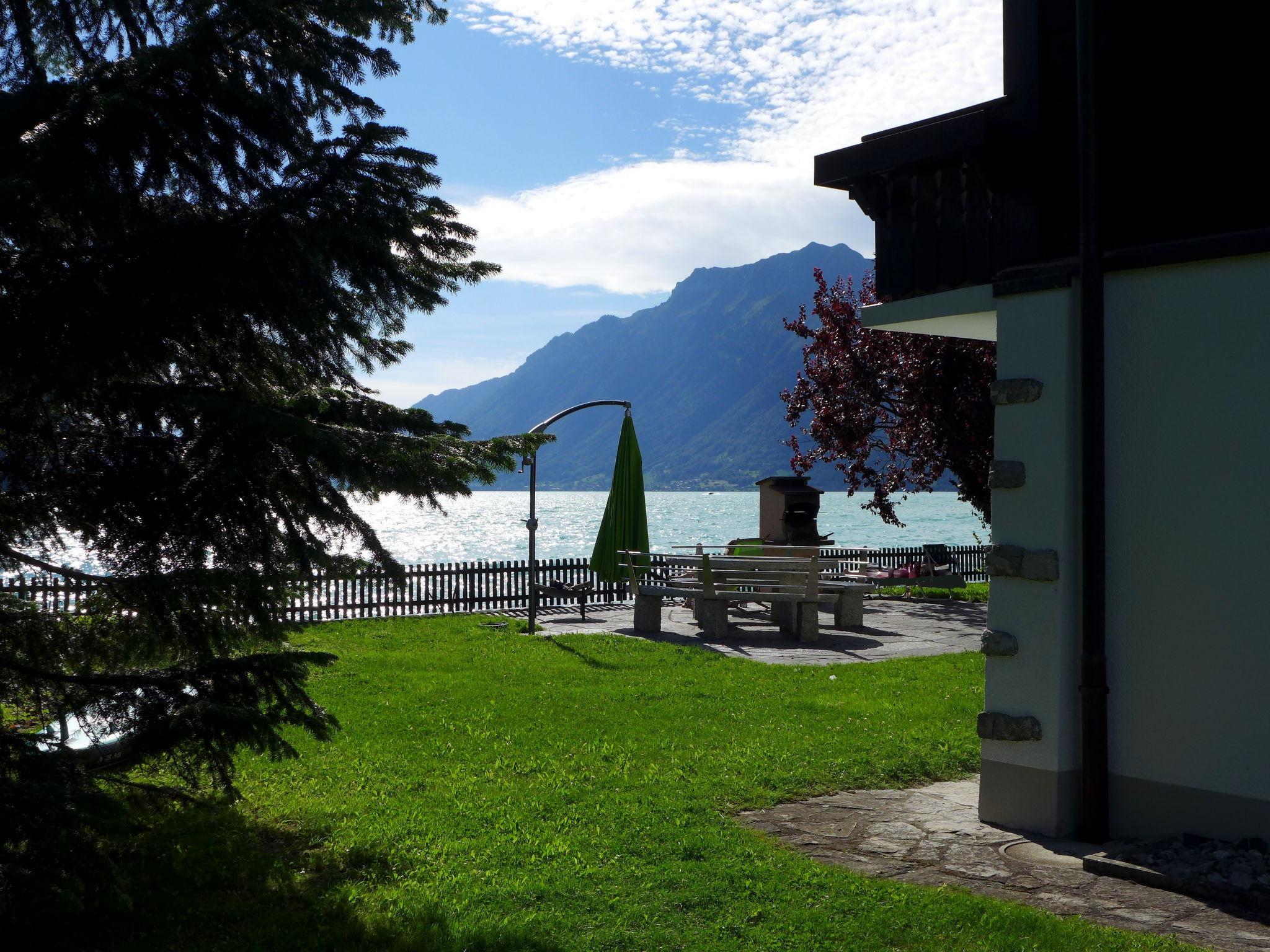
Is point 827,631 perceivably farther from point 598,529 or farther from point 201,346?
point 598,529

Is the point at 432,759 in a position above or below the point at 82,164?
below

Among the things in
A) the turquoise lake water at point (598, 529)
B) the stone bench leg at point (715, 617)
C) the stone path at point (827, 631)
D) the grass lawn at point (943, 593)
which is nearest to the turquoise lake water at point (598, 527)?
the turquoise lake water at point (598, 529)

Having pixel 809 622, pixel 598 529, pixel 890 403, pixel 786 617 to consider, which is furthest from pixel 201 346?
pixel 598 529

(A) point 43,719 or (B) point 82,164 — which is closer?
(B) point 82,164

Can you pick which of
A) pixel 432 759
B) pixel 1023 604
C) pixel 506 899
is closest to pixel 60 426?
pixel 506 899

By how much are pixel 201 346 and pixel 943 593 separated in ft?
65.2

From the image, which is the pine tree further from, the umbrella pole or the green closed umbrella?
the green closed umbrella

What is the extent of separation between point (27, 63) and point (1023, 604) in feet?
20.2

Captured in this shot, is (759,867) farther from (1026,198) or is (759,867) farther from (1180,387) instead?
(1026,198)

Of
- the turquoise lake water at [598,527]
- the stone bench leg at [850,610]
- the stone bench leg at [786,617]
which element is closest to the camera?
the stone bench leg at [786,617]

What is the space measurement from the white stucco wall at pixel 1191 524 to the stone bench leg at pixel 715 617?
8894 mm

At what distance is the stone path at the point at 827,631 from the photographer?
530 inches

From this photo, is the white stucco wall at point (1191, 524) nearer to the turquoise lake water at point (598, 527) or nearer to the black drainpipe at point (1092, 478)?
Answer: the black drainpipe at point (1092, 478)

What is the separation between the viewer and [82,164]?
13.3 ft
